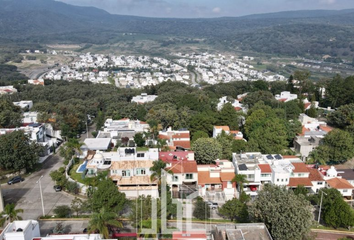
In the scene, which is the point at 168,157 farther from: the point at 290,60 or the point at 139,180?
the point at 290,60

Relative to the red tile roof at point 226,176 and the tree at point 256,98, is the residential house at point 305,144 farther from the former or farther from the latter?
the tree at point 256,98

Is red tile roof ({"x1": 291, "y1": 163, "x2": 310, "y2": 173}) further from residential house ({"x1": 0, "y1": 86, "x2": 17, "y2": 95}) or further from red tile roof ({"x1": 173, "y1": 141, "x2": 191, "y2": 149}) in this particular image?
residential house ({"x1": 0, "y1": 86, "x2": 17, "y2": 95})

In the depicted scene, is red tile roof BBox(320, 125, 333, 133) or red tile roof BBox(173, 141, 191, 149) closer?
red tile roof BBox(173, 141, 191, 149)

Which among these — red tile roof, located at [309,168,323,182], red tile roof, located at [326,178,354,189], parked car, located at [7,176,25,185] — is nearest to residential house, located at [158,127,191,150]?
red tile roof, located at [309,168,323,182]

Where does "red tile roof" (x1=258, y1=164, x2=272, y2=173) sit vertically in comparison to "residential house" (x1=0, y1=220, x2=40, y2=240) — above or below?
below

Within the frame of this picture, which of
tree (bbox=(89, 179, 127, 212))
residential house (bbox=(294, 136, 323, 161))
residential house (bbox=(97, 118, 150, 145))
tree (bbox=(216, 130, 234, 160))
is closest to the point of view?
tree (bbox=(89, 179, 127, 212))

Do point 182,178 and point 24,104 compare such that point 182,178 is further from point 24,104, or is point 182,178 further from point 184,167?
point 24,104

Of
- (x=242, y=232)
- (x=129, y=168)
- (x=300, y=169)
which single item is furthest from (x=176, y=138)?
(x=242, y=232)

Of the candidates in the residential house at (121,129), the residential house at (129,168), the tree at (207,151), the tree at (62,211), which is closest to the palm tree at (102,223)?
the tree at (62,211)
